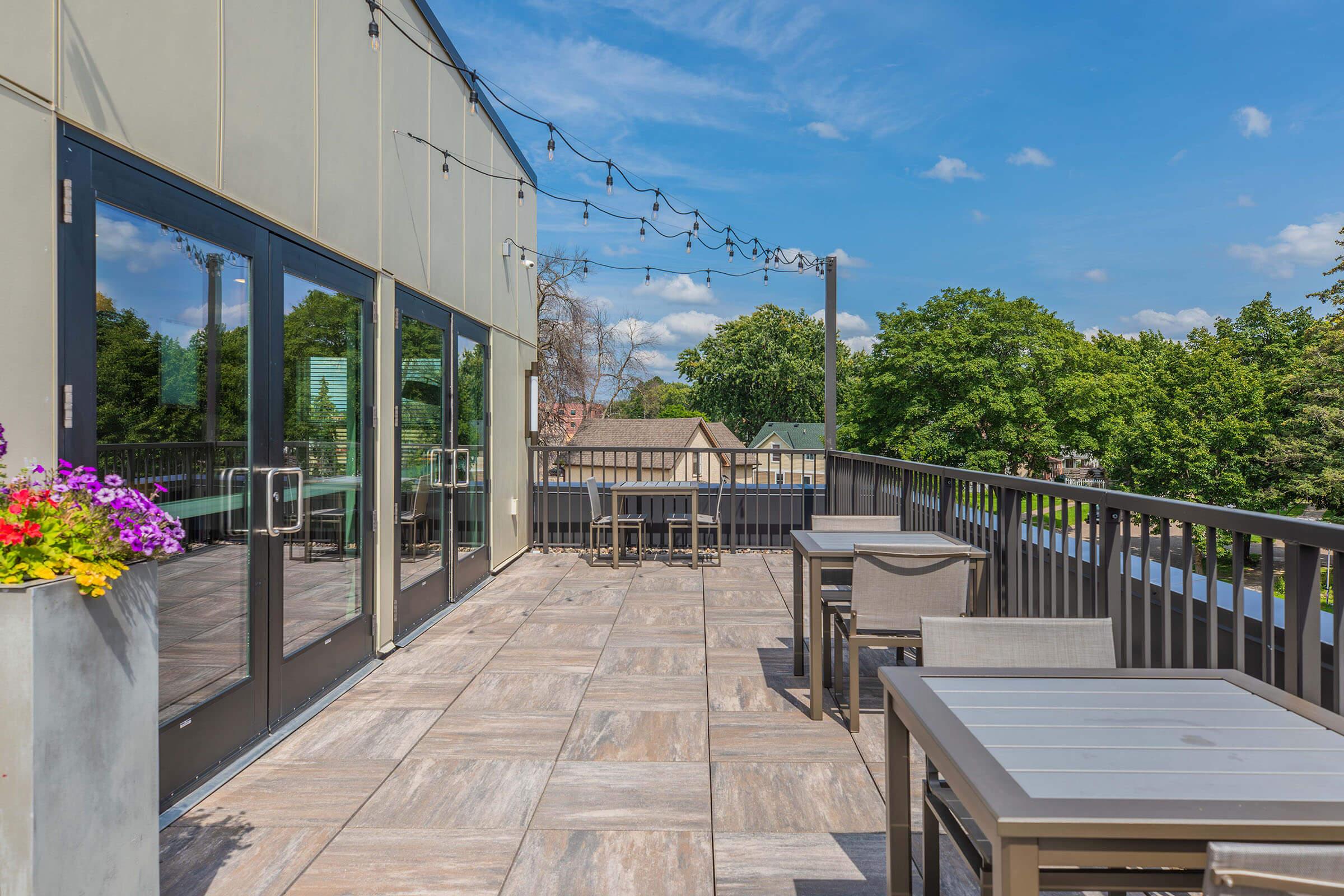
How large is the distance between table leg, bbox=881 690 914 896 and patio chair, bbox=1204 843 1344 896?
712mm

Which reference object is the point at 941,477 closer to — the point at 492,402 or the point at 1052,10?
the point at 492,402

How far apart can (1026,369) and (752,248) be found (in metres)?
24.6

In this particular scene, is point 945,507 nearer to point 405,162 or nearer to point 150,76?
point 405,162

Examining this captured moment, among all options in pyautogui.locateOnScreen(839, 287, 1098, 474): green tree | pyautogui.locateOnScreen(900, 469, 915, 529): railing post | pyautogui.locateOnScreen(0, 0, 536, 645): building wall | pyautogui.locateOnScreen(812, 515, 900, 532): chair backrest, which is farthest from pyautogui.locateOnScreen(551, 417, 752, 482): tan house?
pyautogui.locateOnScreen(812, 515, 900, 532): chair backrest

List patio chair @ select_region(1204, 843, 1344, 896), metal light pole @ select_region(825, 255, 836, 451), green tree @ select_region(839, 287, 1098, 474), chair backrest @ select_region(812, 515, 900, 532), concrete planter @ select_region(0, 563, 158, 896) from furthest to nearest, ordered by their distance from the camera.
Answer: green tree @ select_region(839, 287, 1098, 474), metal light pole @ select_region(825, 255, 836, 451), chair backrest @ select_region(812, 515, 900, 532), concrete planter @ select_region(0, 563, 158, 896), patio chair @ select_region(1204, 843, 1344, 896)

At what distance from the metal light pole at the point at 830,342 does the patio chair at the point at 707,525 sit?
1.26m

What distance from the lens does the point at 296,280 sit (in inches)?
127

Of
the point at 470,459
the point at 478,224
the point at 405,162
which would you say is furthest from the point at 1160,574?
the point at 478,224

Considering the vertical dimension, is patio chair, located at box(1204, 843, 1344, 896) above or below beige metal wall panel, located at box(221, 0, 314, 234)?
below

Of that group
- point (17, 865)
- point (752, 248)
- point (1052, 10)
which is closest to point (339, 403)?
point (17, 865)

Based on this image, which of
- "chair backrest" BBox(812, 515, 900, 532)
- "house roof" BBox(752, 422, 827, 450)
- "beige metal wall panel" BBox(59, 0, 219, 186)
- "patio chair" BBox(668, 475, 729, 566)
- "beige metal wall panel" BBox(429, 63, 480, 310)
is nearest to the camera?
"beige metal wall panel" BBox(59, 0, 219, 186)

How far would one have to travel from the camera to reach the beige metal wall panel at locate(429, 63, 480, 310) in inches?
195

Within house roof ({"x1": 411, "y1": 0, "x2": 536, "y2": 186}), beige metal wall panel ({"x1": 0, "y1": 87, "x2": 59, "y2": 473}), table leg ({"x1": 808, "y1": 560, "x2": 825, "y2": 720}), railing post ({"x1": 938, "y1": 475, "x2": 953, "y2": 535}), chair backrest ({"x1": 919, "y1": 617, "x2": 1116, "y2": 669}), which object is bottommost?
table leg ({"x1": 808, "y1": 560, "x2": 825, "y2": 720})

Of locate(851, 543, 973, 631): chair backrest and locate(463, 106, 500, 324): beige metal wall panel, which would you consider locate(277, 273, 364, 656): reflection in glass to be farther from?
locate(851, 543, 973, 631): chair backrest
